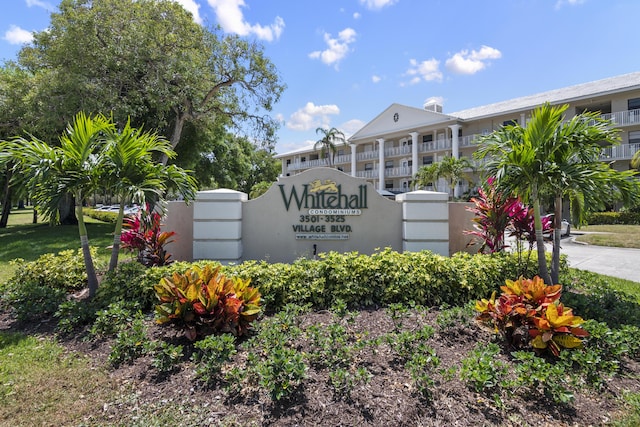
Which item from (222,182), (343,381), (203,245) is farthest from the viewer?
(222,182)

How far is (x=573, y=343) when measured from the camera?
346 cm

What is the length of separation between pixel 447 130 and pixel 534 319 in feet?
107

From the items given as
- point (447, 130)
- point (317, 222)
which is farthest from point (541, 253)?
point (447, 130)

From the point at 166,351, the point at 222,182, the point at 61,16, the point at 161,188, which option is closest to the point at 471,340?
the point at 166,351

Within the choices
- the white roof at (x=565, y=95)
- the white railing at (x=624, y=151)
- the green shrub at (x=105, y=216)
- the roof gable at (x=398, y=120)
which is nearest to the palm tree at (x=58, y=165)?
the green shrub at (x=105, y=216)

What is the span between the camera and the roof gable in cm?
3297

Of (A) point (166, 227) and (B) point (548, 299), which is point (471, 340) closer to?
(B) point (548, 299)

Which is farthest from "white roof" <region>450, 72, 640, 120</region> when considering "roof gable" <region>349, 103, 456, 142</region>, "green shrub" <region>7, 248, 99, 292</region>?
"green shrub" <region>7, 248, 99, 292</region>

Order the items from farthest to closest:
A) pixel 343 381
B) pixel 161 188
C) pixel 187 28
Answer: pixel 187 28 → pixel 161 188 → pixel 343 381

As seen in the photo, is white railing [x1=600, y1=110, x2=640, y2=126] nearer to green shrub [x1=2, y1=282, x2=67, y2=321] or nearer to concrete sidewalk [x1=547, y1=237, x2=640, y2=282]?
concrete sidewalk [x1=547, y1=237, x2=640, y2=282]

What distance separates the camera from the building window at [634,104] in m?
24.9

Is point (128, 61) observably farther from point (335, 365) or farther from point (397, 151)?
point (397, 151)

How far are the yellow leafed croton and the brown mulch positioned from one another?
17.0 inches

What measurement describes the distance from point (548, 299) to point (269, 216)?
5319 millimetres
